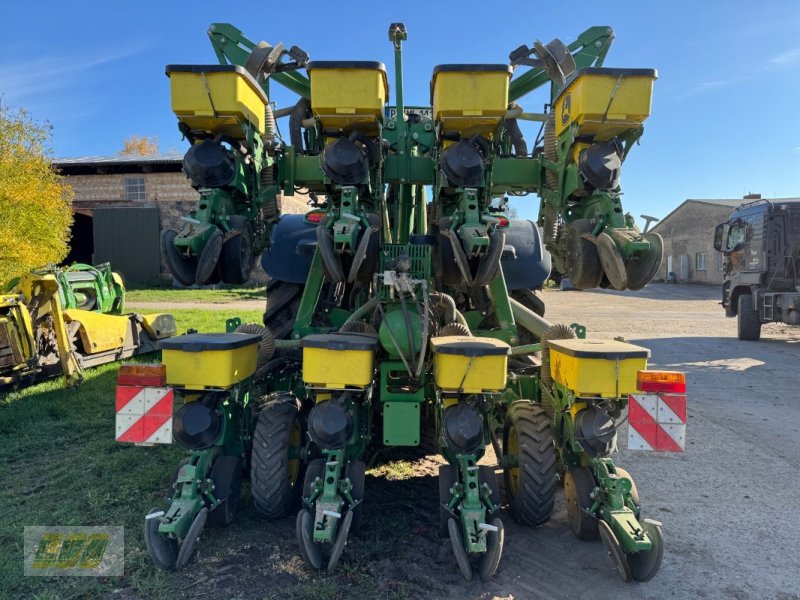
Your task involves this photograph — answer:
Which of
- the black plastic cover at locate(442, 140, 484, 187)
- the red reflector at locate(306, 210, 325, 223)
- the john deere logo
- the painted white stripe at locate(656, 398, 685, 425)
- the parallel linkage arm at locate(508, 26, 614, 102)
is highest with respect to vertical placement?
the parallel linkage arm at locate(508, 26, 614, 102)

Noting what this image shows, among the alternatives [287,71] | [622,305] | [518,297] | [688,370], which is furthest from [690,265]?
[287,71]

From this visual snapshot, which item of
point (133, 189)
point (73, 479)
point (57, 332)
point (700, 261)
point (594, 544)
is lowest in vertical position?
point (594, 544)

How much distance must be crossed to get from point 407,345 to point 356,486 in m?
0.82

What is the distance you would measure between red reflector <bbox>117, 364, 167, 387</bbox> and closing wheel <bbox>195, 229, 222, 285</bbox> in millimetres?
567

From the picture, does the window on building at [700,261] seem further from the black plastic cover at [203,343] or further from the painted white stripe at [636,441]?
the black plastic cover at [203,343]

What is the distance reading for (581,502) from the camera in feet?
10.1

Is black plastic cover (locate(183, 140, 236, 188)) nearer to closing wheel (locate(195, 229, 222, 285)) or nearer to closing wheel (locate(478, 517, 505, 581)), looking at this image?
closing wheel (locate(195, 229, 222, 285))

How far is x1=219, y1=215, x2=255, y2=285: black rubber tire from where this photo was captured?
3.30 m

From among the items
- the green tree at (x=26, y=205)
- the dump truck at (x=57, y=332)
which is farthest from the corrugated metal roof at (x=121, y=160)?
the dump truck at (x=57, y=332)

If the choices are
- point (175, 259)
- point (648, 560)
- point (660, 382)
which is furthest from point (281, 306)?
point (648, 560)

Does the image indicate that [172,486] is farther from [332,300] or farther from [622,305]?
[622,305]

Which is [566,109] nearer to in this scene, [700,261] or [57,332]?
[57,332]

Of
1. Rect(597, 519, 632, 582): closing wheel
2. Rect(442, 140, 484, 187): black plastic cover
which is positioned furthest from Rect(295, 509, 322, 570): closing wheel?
Rect(442, 140, 484, 187): black plastic cover

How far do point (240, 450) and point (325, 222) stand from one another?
1494mm
